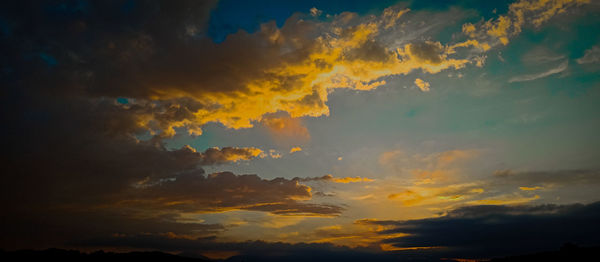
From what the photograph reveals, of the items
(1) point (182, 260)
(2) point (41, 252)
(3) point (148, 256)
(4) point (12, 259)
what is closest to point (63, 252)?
(2) point (41, 252)

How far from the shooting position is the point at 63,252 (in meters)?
164

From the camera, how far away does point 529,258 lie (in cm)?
13425

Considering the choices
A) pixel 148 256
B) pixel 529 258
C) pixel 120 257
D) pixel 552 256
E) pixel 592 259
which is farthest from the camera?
pixel 148 256

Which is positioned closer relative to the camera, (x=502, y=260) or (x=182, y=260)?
(x=502, y=260)

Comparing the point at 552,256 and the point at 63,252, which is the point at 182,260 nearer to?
the point at 63,252

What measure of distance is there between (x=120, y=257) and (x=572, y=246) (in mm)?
210570

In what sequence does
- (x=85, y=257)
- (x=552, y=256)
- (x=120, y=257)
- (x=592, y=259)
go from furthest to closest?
(x=120, y=257) → (x=85, y=257) → (x=552, y=256) → (x=592, y=259)

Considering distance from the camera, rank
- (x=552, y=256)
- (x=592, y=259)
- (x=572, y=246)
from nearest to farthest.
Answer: (x=592, y=259) < (x=572, y=246) < (x=552, y=256)

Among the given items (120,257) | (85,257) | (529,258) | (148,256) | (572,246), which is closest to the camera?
(572,246)

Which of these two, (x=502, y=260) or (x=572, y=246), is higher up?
(x=572, y=246)

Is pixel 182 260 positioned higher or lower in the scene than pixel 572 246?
lower

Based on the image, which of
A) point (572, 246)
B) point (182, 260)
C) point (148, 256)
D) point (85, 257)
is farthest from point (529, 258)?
point (85, 257)

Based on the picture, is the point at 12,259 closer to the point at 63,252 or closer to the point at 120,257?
the point at 63,252

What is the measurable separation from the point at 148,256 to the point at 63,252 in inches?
1734
